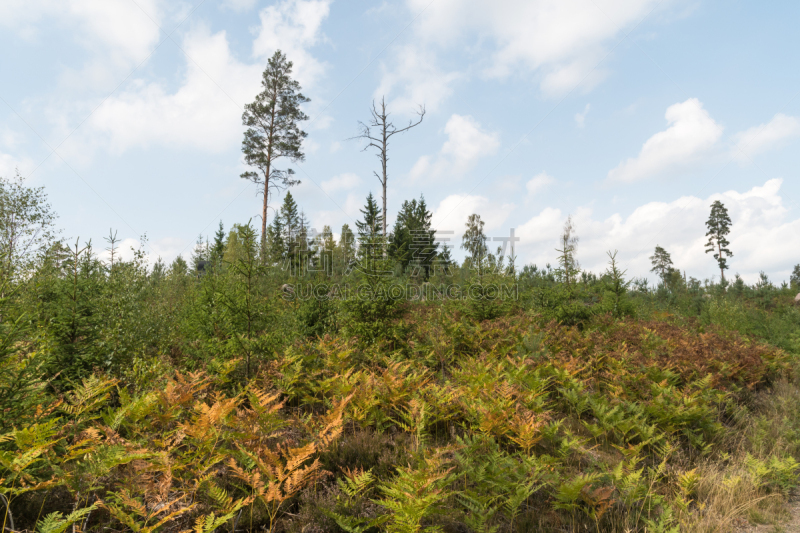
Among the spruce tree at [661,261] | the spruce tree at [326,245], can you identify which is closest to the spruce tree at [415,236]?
the spruce tree at [326,245]

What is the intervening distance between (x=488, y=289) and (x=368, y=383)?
6452 mm

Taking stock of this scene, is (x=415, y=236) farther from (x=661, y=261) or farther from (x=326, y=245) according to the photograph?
(x=661, y=261)

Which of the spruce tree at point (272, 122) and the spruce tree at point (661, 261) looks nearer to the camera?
the spruce tree at point (272, 122)

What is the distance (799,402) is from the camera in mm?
6613

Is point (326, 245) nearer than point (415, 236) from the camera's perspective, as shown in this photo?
No

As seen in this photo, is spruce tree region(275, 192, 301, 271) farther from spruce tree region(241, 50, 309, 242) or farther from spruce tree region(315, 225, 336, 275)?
spruce tree region(241, 50, 309, 242)

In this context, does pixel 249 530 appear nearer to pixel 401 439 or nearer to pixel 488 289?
pixel 401 439

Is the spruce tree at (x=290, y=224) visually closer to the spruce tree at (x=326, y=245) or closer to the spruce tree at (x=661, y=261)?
the spruce tree at (x=326, y=245)

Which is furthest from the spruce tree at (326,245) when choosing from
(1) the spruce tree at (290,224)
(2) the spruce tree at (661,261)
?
(2) the spruce tree at (661,261)

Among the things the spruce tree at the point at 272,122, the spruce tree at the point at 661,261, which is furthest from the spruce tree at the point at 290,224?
the spruce tree at the point at 661,261

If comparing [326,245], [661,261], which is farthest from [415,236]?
[661,261]

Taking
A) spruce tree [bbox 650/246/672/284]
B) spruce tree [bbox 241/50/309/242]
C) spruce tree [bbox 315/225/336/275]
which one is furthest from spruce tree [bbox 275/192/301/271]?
spruce tree [bbox 650/246/672/284]

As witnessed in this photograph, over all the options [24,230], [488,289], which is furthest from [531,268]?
[24,230]

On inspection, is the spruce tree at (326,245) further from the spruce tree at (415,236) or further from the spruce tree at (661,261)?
the spruce tree at (661,261)
